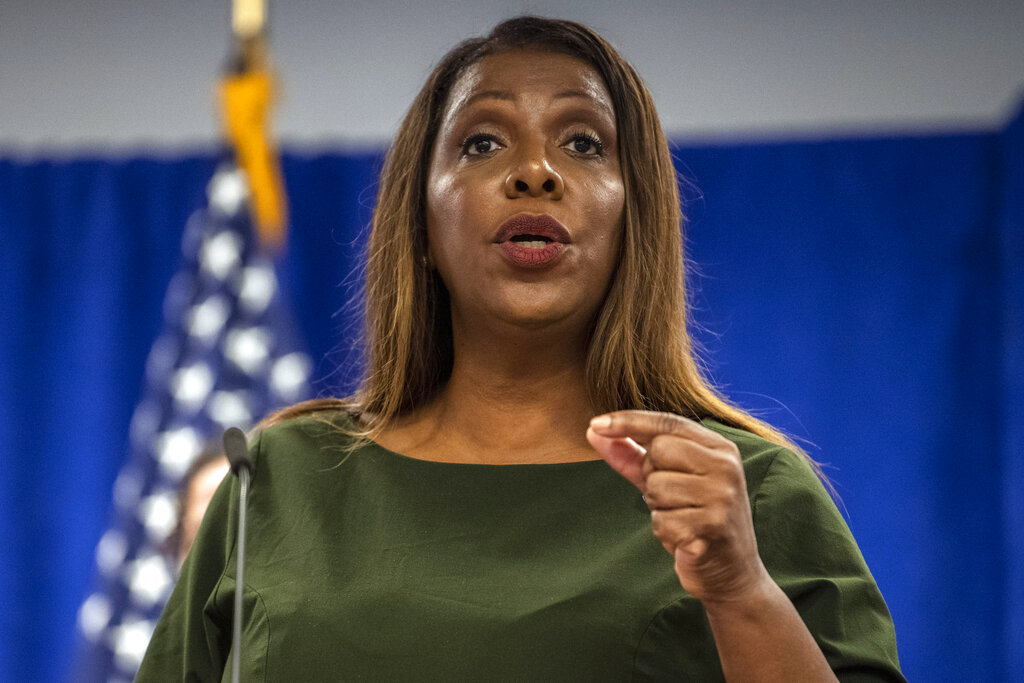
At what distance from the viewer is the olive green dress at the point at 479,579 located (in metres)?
1.05

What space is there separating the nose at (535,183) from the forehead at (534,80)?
0.37 feet

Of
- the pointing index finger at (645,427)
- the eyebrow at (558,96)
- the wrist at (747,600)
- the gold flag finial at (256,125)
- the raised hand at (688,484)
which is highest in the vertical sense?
the gold flag finial at (256,125)

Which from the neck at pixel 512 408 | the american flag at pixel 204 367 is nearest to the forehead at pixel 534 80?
the neck at pixel 512 408

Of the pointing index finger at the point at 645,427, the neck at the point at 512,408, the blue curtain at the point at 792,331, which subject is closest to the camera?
the pointing index finger at the point at 645,427

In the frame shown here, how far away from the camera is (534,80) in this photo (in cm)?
130

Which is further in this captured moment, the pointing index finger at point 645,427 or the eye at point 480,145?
the eye at point 480,145

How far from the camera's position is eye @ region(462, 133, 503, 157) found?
129 centimetres

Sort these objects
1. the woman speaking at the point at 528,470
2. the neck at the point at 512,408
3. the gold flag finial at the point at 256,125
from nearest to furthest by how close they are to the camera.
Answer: the woman speaking at the point at 528,470 → the neck at the point at 512,408 → the gold flag finial at the point at 256,125

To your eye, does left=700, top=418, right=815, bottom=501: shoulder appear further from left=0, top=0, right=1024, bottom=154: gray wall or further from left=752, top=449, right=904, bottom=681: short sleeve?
left=0, top=0, right=1024, bottom=154: gray wall

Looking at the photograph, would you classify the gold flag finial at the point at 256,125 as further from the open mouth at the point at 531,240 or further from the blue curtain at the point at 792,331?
the open mouth at the point at 531,240

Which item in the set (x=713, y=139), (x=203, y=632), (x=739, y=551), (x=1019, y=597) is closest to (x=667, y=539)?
(x=739, y=551)

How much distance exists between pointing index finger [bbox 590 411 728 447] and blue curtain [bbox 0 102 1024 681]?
2.27m

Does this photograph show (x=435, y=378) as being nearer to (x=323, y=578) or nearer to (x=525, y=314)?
(x=525, y=314)

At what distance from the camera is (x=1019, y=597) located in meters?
3.03
